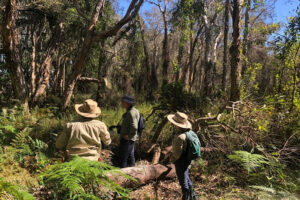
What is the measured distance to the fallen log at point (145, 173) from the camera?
14.9 ft

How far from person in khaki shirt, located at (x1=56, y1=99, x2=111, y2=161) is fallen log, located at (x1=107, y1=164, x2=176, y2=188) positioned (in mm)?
974

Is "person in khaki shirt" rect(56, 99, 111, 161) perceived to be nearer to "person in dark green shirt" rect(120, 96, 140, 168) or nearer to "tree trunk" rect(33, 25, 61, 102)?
"person in dark green shirt" rect(120, 96, 140, 168)

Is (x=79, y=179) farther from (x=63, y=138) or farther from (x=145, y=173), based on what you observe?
(x=145, y=173)

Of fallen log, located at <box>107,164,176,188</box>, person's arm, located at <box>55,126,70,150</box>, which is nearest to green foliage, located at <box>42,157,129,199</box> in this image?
person's arm, located at <box>55,126,70,150</box>

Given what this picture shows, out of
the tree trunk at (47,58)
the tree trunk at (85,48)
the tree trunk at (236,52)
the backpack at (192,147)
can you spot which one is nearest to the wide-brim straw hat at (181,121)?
the backpack at (192,147)

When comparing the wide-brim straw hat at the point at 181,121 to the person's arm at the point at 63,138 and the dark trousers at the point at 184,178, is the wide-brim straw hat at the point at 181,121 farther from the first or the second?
the person's arm at the point at 63,138

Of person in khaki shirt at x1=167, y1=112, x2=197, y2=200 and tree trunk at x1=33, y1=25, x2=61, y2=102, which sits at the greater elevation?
tree trunk at x1=33, y1=25, x2=61, y2=102

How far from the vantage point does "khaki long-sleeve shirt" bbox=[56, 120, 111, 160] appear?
3.72 meters

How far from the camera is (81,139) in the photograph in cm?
373

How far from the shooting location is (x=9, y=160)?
4926 mm

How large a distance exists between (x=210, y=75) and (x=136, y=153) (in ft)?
28.6

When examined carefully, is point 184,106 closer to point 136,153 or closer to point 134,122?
point 136,153

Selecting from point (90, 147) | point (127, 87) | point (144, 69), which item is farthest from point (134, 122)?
point (144, 69)

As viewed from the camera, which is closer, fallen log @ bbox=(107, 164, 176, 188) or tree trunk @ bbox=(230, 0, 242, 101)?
fallen log @ bbox=(107, 164, 176, 188)
